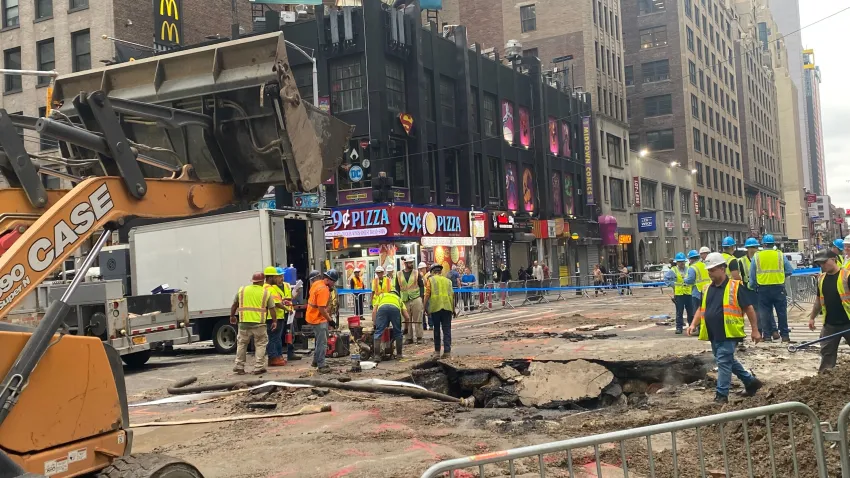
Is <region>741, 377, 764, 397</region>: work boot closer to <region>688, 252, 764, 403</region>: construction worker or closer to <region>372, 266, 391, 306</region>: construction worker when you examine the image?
<region>688, 252, 764, 403</region>: construction worker

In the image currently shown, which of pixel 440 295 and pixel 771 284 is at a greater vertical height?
pixel 440 295

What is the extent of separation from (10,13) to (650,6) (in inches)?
2303

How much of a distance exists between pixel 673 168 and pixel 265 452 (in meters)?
68.2

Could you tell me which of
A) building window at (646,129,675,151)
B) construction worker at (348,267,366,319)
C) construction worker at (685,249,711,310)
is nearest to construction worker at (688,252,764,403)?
construction worker at (685,249,711,310)

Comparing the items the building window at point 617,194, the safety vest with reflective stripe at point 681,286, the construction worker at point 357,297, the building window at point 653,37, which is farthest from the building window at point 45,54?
the building window at point 653,37

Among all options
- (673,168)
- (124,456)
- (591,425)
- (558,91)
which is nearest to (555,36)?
(558,91)

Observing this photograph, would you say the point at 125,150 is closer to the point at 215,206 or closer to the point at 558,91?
the point at 215,206

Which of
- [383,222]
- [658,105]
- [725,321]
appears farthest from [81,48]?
[658,105]

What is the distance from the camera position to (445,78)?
39.6 metres

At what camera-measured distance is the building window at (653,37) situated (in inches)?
2940

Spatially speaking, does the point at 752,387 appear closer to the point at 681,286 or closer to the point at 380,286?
the point at 681,286

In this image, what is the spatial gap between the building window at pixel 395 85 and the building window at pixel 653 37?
46.9 metres

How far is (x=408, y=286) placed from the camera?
17.1 m

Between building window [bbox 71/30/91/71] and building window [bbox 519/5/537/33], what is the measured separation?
32838 mm
